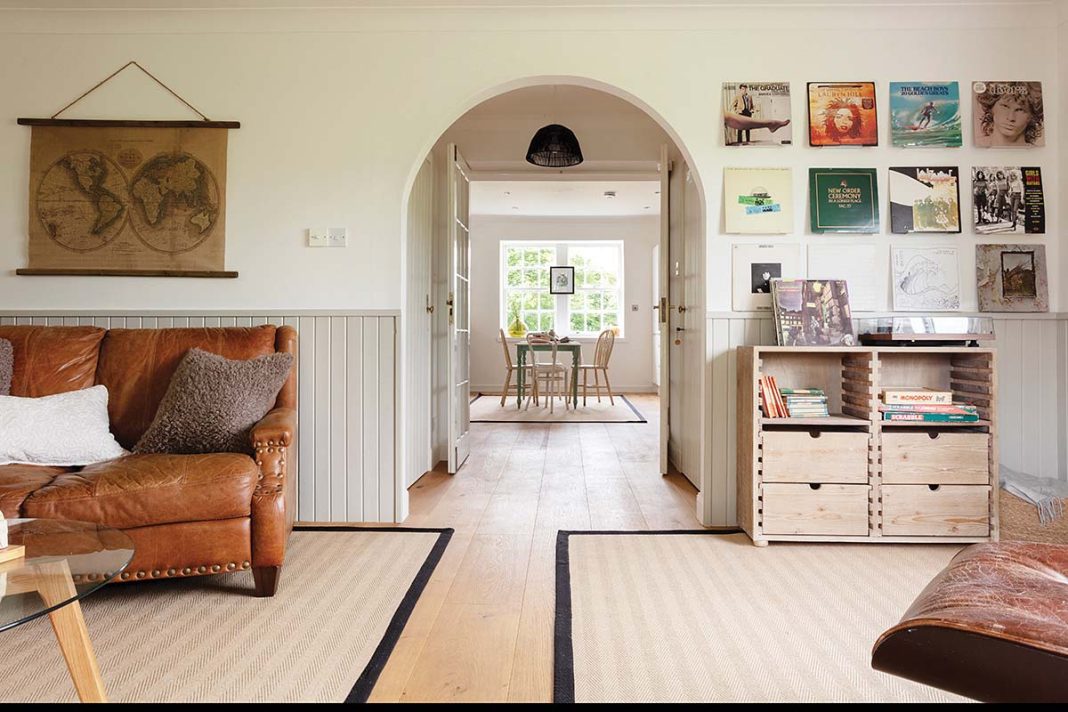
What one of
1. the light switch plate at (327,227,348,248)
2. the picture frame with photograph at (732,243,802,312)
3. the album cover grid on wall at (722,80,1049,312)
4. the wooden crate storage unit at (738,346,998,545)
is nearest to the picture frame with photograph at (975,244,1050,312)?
the album cover grid on wall at (722,80,1049,312)

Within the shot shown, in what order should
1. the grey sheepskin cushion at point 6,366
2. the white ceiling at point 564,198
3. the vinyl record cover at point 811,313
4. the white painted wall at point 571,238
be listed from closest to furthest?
the grey sheepskin cushion at point 6,366, the vinyl record cover at point 811,313, the white ceiling at point 564,198, the white painted wall at point 571,238

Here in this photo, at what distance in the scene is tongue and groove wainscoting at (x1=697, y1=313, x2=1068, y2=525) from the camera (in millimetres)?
2801

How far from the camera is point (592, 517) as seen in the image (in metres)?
2.95

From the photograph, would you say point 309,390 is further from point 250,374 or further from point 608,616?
point 608,616

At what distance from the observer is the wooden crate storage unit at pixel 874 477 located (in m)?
2.52

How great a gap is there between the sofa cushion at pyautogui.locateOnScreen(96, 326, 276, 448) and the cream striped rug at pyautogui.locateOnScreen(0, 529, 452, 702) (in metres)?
0.69

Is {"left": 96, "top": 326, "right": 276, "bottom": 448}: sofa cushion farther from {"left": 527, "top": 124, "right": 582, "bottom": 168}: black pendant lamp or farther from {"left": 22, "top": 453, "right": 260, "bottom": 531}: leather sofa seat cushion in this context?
{"left": 527, "top": 124, "right": 582, "bottom": 168}: black pendant lamp

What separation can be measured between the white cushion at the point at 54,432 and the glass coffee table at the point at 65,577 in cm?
71

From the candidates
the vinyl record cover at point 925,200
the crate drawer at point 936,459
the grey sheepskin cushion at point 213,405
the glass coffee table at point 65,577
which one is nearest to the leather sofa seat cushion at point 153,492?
the grey sheepskin cushion at point 213,405

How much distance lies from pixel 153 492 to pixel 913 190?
3.20 metres

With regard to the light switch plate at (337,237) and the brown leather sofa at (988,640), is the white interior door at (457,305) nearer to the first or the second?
the light switch plate at (337,237)

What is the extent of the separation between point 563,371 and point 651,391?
2.38m

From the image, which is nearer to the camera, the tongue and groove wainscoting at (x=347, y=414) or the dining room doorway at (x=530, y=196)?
the tongue and groove wainscoting at (x=347, y=414)

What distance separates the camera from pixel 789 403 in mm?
2605
